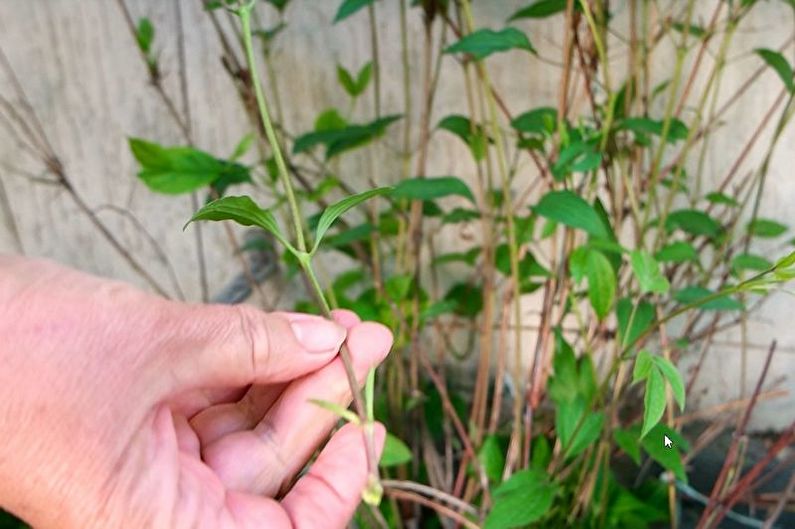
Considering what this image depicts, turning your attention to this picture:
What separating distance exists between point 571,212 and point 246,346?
256 millimetres

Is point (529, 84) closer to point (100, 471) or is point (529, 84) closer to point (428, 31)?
point (428, 31)

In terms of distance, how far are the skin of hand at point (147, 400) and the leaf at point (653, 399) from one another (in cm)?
18

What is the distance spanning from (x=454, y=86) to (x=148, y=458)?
0.71 m

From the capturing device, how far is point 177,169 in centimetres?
73

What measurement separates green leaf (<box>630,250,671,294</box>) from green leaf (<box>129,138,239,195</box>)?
40 centimetres

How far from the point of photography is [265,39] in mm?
834

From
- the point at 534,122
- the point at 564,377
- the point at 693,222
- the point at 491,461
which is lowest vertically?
the point at 491,461

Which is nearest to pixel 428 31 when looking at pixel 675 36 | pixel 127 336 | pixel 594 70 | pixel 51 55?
pixel 594 70

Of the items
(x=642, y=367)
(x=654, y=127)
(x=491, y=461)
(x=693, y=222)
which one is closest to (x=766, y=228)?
(x=693, y=222)

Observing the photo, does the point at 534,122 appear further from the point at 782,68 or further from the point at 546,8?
the point at 782,68

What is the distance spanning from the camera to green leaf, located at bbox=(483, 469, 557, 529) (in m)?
0.57

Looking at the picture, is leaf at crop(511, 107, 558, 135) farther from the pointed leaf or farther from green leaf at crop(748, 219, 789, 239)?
green leaf at crop(748, 219, 789, 239)

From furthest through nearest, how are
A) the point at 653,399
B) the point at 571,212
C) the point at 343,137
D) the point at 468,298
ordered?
the point at 468,298
the point at 343,137
the point at 571,212
the point at 653,399

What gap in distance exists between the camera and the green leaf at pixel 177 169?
71cm
